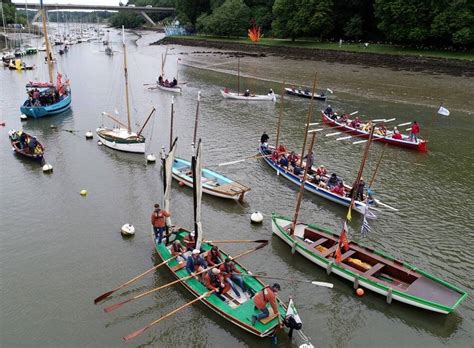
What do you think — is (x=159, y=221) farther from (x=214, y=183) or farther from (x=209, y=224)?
(x=214, y=183)

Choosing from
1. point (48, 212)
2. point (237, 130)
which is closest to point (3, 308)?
point (48, 212)

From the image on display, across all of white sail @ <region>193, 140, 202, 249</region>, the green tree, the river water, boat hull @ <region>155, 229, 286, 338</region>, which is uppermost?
the green tree

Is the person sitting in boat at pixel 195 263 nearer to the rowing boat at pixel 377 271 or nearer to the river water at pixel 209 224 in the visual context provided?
the river water at pixel 209 224

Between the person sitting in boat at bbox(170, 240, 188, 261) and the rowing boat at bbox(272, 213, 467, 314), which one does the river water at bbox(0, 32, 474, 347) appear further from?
the person sitting in boat at bbox(170, 240, 188, 261)

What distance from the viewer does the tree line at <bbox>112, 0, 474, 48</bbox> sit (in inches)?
2918

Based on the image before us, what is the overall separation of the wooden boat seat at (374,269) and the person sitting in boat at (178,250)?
884 centimetres

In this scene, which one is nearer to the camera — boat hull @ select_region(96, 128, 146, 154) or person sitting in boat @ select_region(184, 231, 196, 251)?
person sitting in boat @ select_region(184, 231, 196, 251)

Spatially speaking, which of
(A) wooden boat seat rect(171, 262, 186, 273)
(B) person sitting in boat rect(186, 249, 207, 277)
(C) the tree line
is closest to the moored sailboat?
(A) wooden boat seat rect(171, 262, 186, 273)

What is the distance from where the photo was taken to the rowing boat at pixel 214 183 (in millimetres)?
28638

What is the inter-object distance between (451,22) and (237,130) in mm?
50753

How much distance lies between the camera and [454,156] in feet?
126

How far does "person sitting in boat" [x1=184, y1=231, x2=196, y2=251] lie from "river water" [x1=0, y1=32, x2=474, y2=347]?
2.01m

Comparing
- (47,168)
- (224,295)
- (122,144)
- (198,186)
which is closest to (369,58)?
(122,144)

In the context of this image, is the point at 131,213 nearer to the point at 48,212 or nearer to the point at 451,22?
the point at 48,212
